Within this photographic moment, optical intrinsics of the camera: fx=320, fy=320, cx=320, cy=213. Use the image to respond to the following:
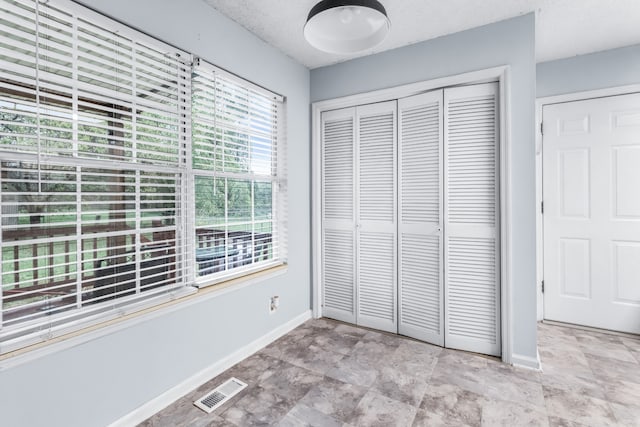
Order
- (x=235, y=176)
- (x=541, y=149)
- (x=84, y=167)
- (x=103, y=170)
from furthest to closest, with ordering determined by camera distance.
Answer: (x=541, y=149)
(x=235, y=176)
(x=103, y=170)
(x=84, y=167)

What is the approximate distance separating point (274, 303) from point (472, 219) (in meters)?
1.81

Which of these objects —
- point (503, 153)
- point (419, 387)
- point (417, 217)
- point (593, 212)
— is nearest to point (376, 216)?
point (417, 217)

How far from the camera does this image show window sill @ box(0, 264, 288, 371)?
53.9 inches

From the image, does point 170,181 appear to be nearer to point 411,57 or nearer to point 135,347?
point 135,347

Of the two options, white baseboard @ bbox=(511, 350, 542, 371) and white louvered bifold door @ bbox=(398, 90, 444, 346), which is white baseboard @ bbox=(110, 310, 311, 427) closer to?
white louvered bifold door @ bbox=(398, 90, 444, 346)

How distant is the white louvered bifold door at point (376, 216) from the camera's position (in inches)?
116

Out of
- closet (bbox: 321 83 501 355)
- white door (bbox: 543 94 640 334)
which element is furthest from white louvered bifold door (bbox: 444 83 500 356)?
white door (bbox: 543 94 640 334)

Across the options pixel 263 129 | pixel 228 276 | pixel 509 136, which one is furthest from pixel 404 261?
pixel 263 129

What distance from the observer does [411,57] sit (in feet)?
9.08

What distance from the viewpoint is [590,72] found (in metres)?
2.94

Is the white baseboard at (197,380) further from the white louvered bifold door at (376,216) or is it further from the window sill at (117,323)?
the white louvered bifold door at (376,216)

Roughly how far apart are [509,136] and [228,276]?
7.68 ft

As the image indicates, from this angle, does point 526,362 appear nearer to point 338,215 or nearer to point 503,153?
point 503,153

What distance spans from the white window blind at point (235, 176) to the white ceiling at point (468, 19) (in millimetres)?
461
